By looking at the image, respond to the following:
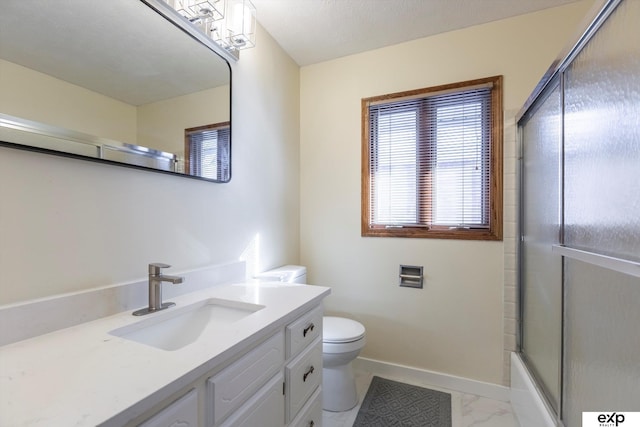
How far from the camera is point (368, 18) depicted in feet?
5.79

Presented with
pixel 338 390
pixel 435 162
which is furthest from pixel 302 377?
pixel 435 162

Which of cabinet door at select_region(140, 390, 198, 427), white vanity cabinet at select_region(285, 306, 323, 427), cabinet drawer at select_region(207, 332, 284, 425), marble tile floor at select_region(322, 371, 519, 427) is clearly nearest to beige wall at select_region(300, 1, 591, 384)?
marble tile floor at select_region(322, 371, 519, 427)

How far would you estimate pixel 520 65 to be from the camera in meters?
1.74

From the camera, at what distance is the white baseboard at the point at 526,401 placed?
1.20m

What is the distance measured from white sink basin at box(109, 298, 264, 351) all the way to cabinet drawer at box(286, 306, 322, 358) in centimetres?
15

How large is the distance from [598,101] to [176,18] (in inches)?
63.6

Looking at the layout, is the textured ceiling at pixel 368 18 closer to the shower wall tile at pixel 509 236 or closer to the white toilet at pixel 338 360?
the shower wall tile at pixel 509 236

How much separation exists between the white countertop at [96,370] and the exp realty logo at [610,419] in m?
1.09

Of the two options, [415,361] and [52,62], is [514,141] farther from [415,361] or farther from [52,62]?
[52,62]

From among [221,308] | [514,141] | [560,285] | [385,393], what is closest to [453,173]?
[514,141]

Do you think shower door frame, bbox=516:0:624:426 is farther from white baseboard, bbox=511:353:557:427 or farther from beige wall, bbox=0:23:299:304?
beige wall, bbox=0:23:299:304

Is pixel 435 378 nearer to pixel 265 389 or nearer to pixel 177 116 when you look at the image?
pixel 265 389

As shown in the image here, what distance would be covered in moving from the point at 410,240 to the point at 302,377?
1.23 m

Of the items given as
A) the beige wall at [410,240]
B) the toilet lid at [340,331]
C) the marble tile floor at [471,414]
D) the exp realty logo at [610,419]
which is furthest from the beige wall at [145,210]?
the exp realty logo at [610,419]
